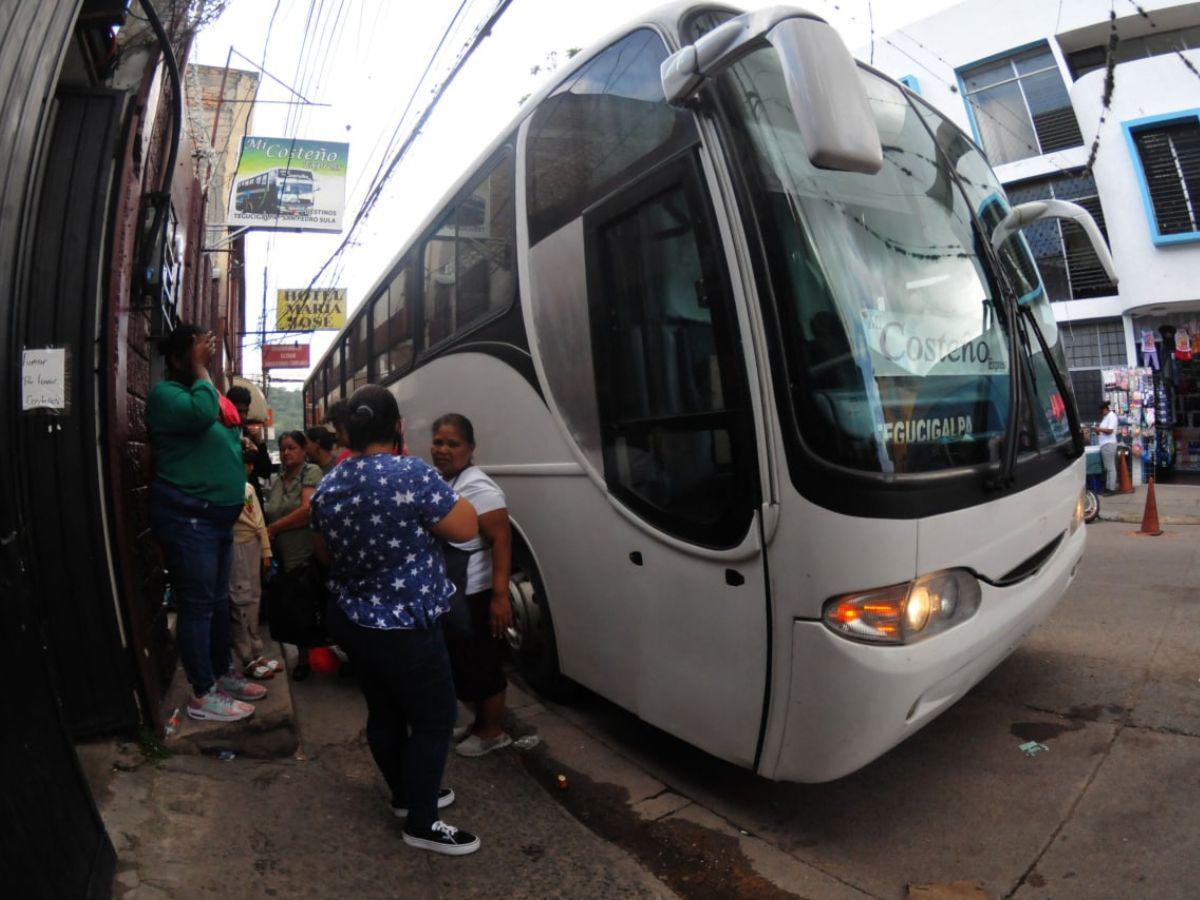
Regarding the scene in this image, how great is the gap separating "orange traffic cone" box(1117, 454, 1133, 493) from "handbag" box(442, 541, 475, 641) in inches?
491

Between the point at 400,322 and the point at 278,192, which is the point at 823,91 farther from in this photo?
the point at 278,192

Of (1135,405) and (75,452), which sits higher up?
(1135,405)

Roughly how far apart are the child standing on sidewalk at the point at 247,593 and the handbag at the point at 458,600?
1338mm

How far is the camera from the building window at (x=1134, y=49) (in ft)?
47.6

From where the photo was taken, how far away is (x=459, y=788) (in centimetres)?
313

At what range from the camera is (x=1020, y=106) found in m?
15.4

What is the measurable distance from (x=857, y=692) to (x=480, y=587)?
1.69 metres

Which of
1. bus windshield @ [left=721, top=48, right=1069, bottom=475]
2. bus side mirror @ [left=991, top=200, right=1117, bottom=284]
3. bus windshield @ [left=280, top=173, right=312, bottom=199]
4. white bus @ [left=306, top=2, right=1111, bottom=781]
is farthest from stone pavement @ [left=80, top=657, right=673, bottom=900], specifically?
bus windshield @ [left=280, top=173, right=312, bottom=199]

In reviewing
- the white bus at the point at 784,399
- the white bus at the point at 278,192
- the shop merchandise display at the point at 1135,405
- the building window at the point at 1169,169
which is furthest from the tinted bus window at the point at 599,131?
the building window at the point at 1169,169

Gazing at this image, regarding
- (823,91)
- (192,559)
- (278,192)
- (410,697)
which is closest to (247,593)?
(192,559)

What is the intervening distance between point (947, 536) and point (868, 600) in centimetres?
37

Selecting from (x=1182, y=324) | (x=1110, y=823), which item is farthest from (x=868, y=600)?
(x=1182, y=324)

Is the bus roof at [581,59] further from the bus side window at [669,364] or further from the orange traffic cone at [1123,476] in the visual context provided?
the orange traffic cone at [1123,476]

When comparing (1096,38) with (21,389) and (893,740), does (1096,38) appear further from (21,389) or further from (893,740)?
(21,389)
